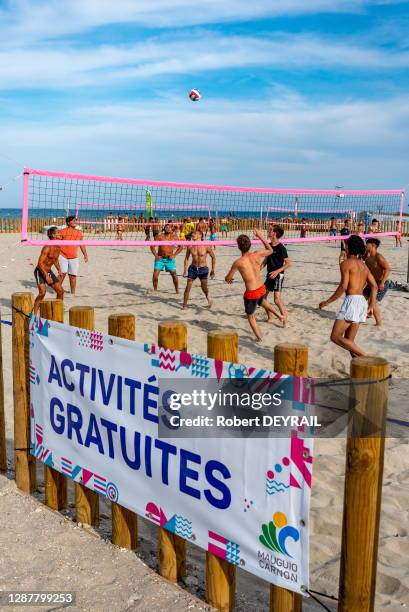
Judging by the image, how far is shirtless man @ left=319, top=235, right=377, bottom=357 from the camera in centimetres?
613

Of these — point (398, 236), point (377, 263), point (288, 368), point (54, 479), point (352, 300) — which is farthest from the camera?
point (398, 236)

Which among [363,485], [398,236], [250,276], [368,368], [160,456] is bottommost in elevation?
[160,456]

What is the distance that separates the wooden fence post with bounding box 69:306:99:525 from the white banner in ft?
0.25

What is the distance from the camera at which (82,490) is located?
3.08 metres

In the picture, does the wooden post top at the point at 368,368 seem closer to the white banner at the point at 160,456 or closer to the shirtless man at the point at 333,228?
the white banner at the point at 160,456

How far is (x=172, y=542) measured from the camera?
2611 millimetres

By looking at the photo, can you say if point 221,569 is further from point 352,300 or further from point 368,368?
point 352,300

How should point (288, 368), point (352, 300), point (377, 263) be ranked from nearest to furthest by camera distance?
point (288, 368), point (352, 300), point (377, 263)

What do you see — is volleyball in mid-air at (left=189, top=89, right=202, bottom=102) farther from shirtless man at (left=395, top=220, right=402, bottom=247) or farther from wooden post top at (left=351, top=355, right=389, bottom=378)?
wooden post top at (left=351, top=355, right=389, bottom=378)

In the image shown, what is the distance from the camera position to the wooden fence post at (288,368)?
2.09 metres

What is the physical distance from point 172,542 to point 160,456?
0.42 metres

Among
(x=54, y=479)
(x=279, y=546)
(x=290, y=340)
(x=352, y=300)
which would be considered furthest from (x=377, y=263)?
(x=279, y=546)

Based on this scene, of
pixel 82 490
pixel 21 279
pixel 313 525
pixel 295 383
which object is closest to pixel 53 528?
pixel 82 490

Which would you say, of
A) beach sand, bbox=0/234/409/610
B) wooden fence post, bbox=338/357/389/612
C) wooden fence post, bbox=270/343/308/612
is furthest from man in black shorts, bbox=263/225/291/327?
wooden fence post, bbox=338/357/389/612
